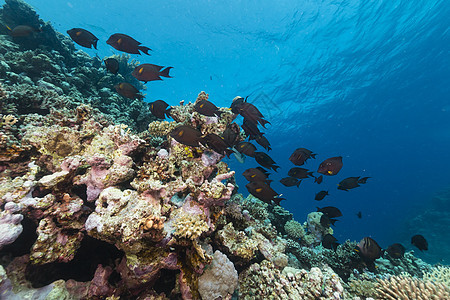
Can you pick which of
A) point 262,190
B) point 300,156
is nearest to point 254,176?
point 262,190

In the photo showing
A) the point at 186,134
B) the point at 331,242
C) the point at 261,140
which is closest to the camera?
the point at 186,134

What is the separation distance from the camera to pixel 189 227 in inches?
88.9

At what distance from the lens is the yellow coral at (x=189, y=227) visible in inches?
87.4

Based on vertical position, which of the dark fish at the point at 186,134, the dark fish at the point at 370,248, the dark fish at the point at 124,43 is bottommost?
the dark fish at the point at 370,248

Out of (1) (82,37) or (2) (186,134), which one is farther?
(1) (82,37)

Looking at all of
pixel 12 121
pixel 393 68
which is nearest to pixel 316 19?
pixel 393 68

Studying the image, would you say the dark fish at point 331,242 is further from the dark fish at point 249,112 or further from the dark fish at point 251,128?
the dark fish at point 249,112

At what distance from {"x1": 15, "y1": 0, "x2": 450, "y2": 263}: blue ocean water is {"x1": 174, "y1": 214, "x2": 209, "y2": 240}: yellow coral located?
28.4 meters

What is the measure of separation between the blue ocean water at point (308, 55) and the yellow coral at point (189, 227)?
93.1 feet

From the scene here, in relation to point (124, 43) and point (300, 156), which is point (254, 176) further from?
point (124, 43)

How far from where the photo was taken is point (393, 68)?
83.9 ft

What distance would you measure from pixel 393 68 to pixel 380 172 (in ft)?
177

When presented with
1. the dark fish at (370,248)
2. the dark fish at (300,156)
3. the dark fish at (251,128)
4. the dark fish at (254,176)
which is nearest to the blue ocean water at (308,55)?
the dark fish at (300,156)

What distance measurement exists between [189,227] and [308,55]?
30223 mm
